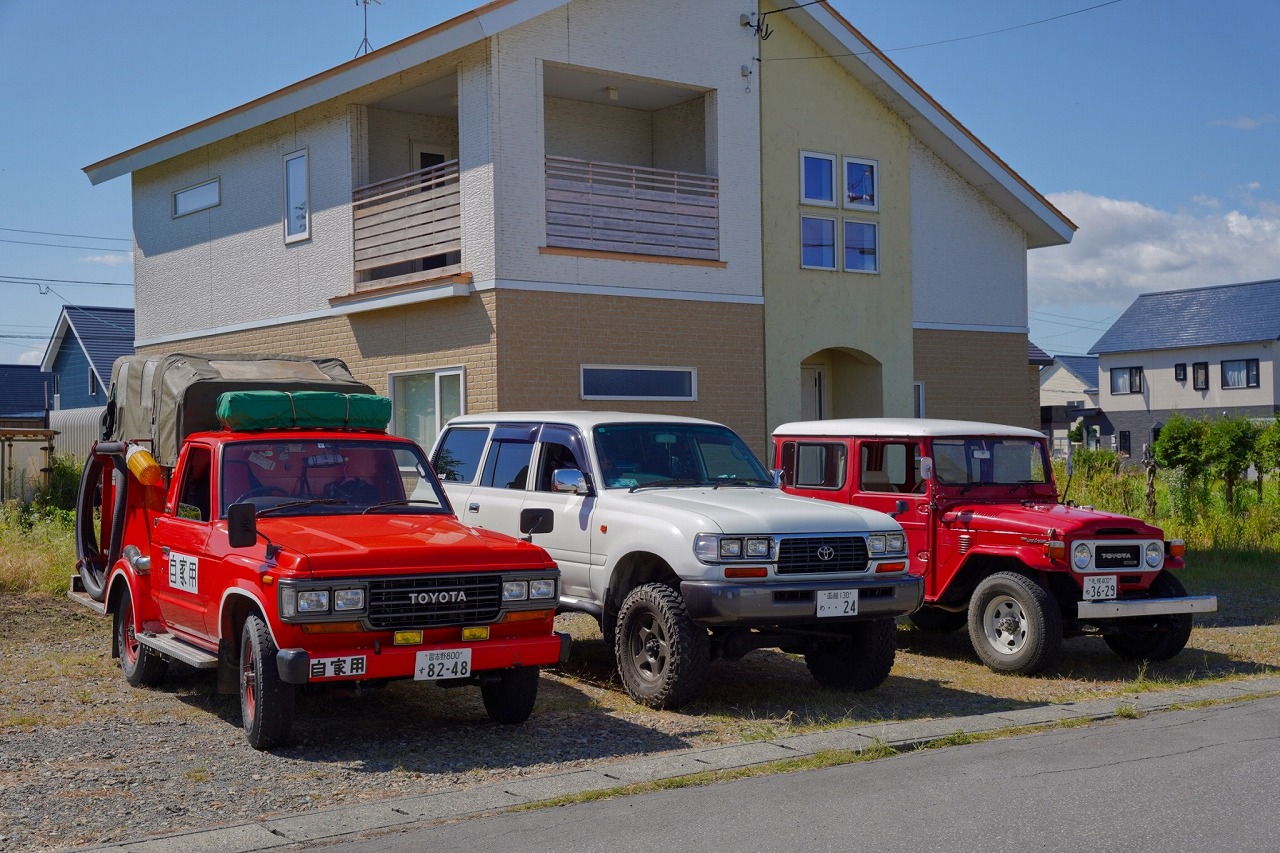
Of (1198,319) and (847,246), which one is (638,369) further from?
(1198,319)

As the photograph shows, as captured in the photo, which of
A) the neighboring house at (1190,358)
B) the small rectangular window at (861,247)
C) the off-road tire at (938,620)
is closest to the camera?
the off-road tire at (938,620)

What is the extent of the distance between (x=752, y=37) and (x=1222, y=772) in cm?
1343

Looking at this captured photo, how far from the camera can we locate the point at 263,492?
8.56 m

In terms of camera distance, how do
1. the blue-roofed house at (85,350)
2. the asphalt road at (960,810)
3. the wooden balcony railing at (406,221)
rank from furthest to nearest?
the blue-roofed house at (85,350), the wooden balcony railing at (406,221), the asphalt road at (960,810)

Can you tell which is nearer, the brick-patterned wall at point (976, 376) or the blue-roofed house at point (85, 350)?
the brick-patterned wall at point (976, 376)

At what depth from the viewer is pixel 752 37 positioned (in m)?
18.2

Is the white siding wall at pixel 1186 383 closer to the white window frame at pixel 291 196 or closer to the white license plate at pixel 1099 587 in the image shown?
the white window frame at pixel 291 196

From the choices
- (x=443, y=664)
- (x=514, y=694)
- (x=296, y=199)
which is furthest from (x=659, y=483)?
(x=296, y=199)

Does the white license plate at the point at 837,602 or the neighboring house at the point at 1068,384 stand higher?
the neighboring house at the point at 1068,384

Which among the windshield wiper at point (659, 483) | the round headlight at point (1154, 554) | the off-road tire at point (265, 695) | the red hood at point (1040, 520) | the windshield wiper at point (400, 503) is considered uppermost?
the windshield wiper at point (659, 483)

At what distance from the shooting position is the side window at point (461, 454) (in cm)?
1130

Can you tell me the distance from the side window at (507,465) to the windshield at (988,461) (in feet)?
11.2

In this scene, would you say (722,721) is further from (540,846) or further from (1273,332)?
(1273,332)

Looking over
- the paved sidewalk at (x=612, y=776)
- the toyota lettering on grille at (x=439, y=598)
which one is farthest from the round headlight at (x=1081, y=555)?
the toyota lettering on grille at (x=439, y=598)
